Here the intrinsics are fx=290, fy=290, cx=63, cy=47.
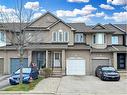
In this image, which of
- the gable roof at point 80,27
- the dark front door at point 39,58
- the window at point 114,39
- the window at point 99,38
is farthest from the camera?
the window at point 114,39

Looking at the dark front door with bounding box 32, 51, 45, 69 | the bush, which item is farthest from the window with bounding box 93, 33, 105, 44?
the bush

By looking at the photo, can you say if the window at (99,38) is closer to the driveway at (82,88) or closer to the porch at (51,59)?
the porch at (51,59)

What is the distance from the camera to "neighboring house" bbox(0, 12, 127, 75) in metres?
39.4

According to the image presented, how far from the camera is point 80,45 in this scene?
41812 mm

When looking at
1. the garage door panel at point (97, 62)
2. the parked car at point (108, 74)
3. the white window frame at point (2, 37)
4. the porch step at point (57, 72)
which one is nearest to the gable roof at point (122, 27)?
the garage door panel at point (97, 62)

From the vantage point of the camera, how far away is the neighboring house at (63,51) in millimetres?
39406

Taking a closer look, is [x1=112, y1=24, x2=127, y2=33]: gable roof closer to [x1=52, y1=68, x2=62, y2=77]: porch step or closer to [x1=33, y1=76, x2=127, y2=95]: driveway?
[x1=52, y1=68, x2=62, y2=77]: porch step

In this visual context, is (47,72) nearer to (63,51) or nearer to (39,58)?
(63,51)

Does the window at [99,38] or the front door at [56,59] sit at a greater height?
the window at [99,38]

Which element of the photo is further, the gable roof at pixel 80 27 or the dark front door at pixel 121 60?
the dark front door at pixel 121 60

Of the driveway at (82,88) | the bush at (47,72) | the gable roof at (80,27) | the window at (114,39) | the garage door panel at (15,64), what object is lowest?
the driveway at (82,88)

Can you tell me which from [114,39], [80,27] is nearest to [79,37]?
[80,27]

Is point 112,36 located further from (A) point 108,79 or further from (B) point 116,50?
(A) point 108,79

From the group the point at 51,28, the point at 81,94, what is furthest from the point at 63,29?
the point at 81,94
